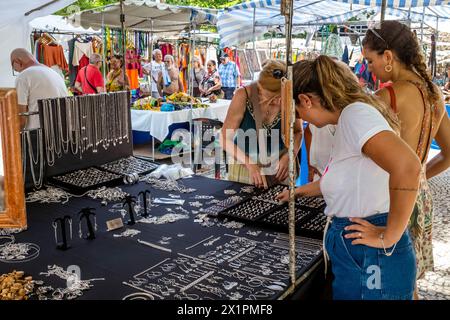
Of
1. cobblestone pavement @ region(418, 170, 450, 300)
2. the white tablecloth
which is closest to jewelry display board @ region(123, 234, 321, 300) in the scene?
cobblestone pavement @ region(418, 170, 450, 300)

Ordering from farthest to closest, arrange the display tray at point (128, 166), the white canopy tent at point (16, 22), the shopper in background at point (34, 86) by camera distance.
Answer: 1. the white canopy tent at point (16, 22)
2. the shopper in background at point (34, 86)
3. the display tray at point (128, 166)

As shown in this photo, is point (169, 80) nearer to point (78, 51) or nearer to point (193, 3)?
point (78, 51)

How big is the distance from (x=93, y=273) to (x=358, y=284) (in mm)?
967

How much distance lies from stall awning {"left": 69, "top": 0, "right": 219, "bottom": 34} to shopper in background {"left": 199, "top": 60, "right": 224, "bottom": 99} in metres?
1.21

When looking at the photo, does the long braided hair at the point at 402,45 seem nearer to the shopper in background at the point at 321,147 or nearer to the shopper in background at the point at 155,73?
the shopper in background at the point at 321,147

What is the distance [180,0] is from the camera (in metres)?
17.4

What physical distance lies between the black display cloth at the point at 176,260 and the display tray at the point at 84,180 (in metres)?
0.40

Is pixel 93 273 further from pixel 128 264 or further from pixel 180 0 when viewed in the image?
pixel 180 0

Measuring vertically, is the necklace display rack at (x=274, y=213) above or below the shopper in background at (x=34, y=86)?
below

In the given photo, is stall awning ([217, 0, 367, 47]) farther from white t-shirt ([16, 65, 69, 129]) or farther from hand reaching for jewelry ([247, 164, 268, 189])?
hand reaching for jewelry ([247, 164, 268, 189])

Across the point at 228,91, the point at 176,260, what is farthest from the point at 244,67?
the point at 176,260

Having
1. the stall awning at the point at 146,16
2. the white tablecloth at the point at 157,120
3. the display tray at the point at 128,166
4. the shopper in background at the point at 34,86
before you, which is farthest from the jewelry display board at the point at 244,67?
the display tray at the point at 128,166

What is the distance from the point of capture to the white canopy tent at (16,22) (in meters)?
5.51

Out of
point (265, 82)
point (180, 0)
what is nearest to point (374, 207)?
point (265, 82)
